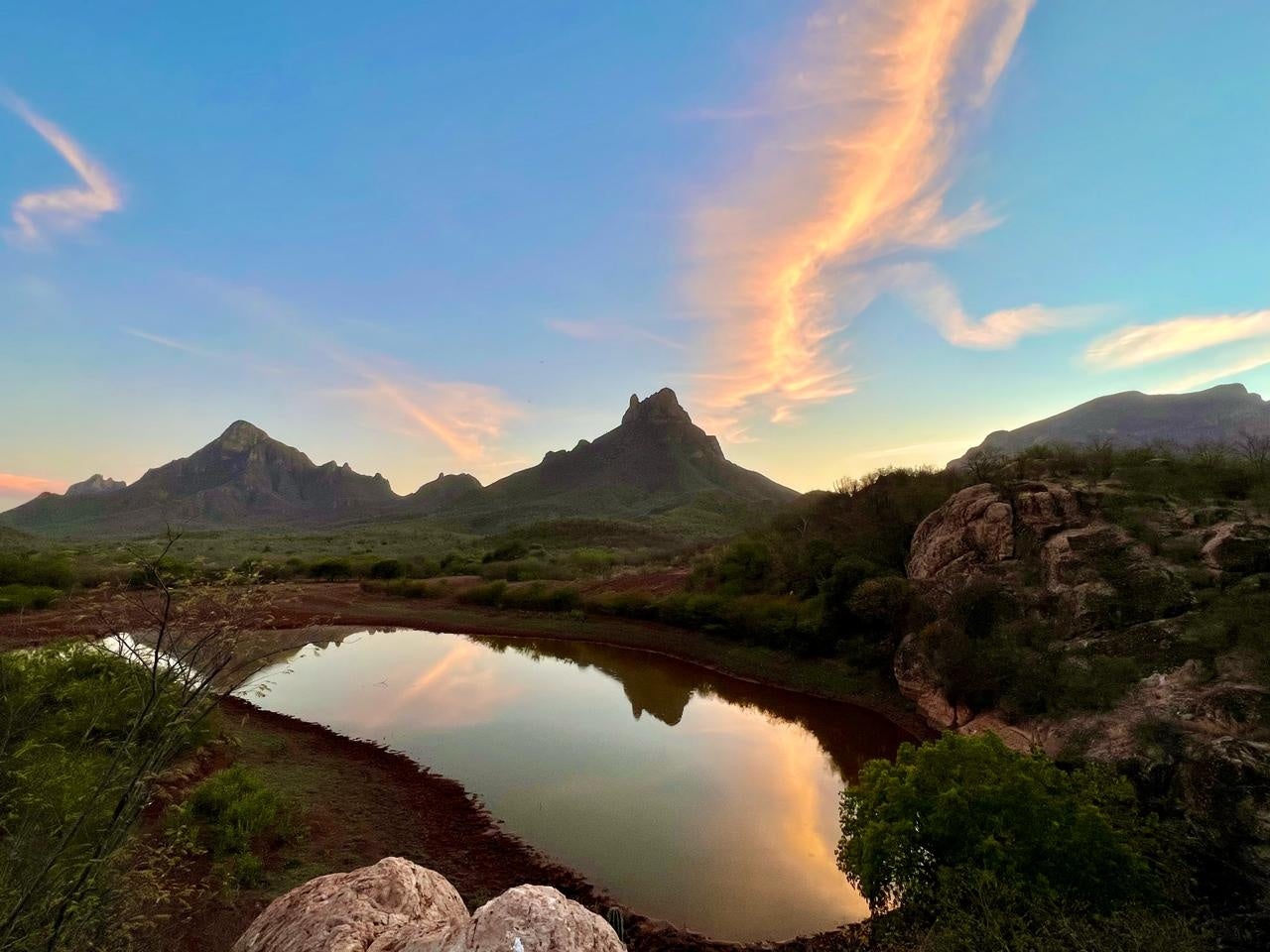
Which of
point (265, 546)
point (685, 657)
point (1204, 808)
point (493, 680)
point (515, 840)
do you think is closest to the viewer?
point (1204, 808)

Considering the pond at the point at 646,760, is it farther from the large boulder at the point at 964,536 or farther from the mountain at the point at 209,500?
the mountain at the point at 209,500

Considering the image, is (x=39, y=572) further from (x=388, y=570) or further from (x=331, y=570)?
(x=388, y=570)

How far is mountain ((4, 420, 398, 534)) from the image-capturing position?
13925cm

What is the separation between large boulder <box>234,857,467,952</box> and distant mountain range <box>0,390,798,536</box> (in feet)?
314

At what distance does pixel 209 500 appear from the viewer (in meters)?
164

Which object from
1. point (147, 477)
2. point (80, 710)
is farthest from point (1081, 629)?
point (147, 477)

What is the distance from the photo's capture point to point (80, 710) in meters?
11.3

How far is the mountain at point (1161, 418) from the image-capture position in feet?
257

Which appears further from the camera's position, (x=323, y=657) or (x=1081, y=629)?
(x=323, y=657)

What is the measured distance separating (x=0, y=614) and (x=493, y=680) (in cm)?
2904

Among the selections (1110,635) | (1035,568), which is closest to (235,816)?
(1110,635)

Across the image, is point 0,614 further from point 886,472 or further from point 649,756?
point 886,472

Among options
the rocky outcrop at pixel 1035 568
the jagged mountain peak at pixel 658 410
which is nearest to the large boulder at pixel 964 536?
the rocky outcrop at pixel 1035 568

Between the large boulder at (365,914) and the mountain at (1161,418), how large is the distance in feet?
268
